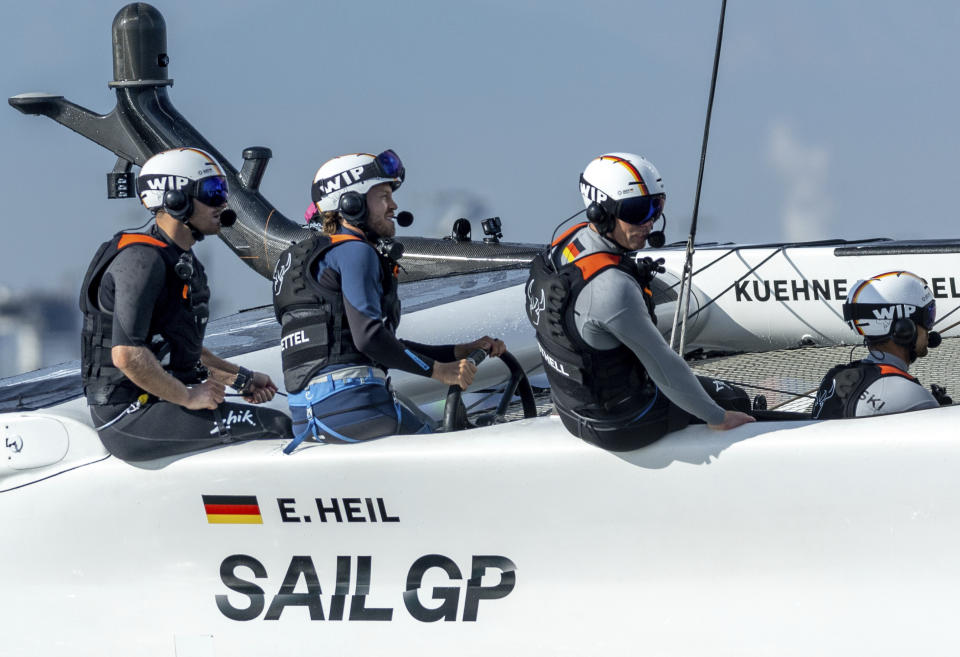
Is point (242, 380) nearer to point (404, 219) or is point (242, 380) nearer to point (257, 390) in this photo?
point (257, 390)

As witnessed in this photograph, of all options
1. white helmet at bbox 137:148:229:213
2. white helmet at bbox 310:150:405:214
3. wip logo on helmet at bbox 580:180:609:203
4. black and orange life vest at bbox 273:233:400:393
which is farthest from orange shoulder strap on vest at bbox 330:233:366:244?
wip logo on helmet at bbox 580:180:609:203

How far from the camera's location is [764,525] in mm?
2785

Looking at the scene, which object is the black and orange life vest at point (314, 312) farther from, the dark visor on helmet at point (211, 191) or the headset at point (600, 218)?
the headset at point (600, 218)

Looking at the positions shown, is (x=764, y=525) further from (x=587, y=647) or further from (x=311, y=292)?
(x=311, y=292)

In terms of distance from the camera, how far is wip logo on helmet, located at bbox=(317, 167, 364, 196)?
309 centimetres

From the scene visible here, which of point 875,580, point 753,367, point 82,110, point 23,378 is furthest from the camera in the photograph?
point 82,110

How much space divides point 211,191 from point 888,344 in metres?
1.62

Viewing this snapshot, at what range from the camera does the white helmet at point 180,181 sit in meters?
3.00

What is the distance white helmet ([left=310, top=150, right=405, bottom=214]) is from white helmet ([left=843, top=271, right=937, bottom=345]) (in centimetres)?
115

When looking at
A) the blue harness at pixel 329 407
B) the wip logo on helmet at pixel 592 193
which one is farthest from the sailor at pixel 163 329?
the wip logo on helmet at pixel 592 193

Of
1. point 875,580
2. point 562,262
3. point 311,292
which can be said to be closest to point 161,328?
point 311,292

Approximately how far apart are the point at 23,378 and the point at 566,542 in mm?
2611

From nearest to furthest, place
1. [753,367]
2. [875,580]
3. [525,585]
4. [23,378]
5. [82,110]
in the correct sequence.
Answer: [875,580] → [525,585] → [23,378] → [753,367] → [82,110]

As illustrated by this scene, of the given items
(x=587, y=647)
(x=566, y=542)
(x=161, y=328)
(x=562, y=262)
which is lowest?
(x=587, y=647)
